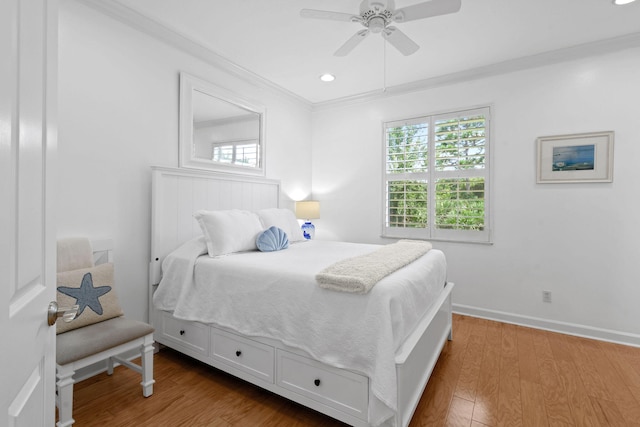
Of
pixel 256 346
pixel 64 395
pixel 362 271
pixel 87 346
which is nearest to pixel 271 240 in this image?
pixel 256 346

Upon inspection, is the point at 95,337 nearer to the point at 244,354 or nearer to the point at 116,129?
the point at 244,354

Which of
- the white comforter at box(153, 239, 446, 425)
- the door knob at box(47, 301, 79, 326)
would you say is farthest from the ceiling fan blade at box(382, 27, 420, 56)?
the door knob at box(47, 301, 79, 326)

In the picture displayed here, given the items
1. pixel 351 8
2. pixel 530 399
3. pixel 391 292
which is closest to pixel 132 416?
pixel 391 292

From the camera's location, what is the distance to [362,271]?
1.79m

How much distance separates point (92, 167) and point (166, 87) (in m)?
0.96

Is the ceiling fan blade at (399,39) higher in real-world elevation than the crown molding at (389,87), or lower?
lower

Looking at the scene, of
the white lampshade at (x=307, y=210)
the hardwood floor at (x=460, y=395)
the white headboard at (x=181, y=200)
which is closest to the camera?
the hardwood floor at (x=460, y=395)

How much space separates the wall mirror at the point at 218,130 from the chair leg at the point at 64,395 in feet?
5.89

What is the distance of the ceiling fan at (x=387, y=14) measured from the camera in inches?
76.4

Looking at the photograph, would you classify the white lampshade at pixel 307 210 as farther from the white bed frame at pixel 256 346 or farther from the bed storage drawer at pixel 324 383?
the bed storage drawer at pixel 324 383

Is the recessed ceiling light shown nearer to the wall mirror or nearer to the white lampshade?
the wall mirror

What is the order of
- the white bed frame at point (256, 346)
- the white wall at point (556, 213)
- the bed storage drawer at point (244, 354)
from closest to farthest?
the white bed frame at point (256, 346)
the bed storage drawer at point (244, 354)
the white wall at point (556, 213)

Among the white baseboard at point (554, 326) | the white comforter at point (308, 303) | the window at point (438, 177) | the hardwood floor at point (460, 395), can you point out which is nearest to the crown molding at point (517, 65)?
the window at point (438, 177)

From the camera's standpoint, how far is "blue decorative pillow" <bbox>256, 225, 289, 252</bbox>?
276cm
